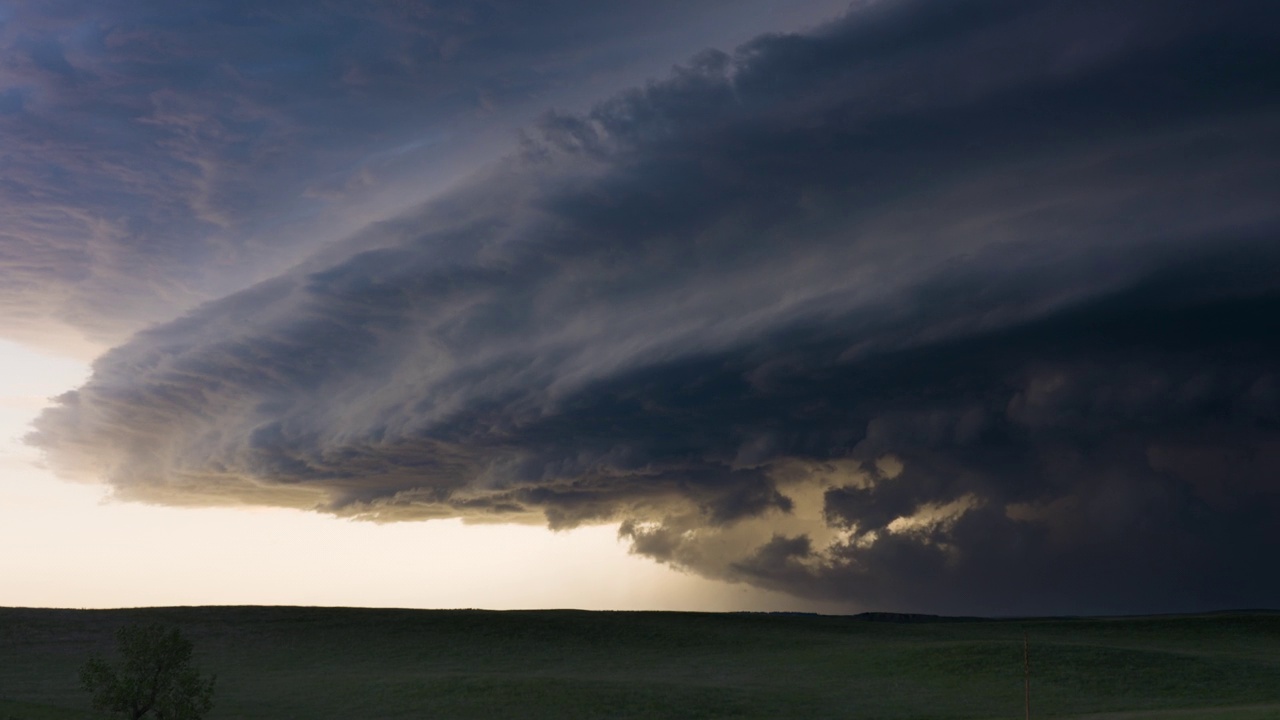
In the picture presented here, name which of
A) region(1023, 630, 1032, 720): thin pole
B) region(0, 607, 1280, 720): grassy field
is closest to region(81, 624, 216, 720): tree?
region(0, 607, 1280, 720): grassy field

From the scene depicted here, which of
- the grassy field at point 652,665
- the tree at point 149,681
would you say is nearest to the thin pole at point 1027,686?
the grassy field at point 652,665

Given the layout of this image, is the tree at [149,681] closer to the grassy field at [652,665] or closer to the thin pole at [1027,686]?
the grassy field at [652,665]

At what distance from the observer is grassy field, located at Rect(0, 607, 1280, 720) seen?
160 feet

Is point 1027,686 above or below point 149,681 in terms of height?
above

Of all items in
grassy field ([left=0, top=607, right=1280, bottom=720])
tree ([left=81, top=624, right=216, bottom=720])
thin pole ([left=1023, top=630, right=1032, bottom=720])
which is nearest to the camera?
tree ([left=81, top=624, right=216, bottom=720])

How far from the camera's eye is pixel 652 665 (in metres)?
67.7

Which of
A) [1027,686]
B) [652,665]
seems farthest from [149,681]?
[652,665]

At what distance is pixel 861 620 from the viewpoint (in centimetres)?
10119

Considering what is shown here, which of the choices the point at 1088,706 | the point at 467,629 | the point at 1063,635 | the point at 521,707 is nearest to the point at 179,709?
the point at 521,707

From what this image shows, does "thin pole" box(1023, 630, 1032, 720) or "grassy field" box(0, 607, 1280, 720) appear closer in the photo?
"thin pole" box(1023, 630, 1032, 720)

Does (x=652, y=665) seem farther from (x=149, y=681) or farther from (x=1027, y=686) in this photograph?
(x=149, y=681)

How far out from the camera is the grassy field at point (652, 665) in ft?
160

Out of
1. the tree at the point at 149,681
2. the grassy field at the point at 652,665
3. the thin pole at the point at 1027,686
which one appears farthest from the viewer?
the grassy field at the point at 652,665

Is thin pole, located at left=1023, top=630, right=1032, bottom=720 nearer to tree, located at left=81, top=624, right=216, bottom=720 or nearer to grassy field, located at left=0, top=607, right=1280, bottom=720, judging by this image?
grassy field, located at left=0, top=607, right=1280, bottom=720
